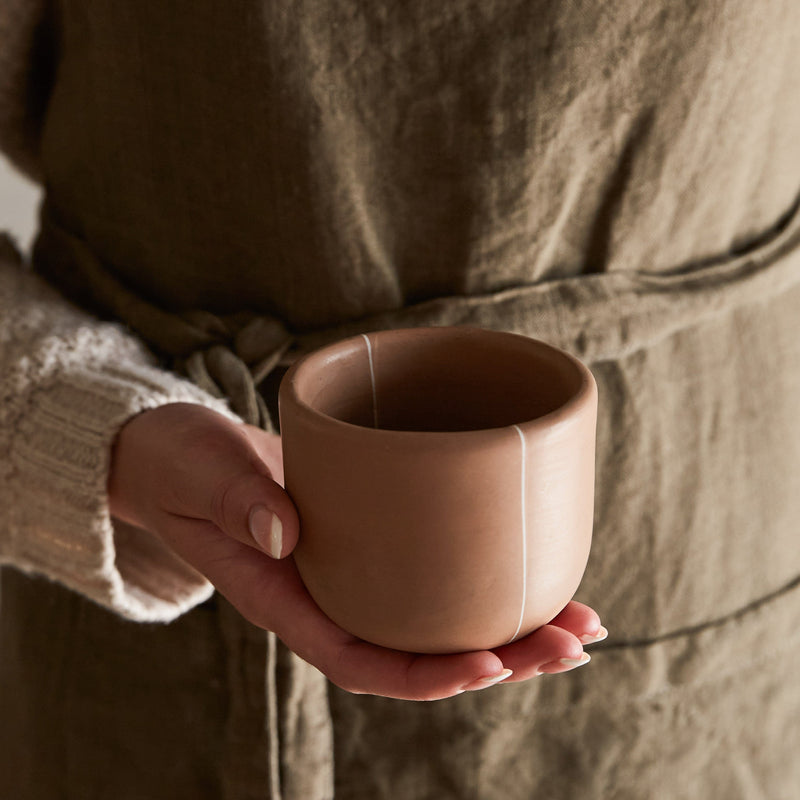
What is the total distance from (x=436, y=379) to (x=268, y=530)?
0.43ft

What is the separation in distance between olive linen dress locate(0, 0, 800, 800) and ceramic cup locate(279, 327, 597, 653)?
0.53 feet

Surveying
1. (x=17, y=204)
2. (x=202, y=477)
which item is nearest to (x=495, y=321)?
(x=202, y=477)

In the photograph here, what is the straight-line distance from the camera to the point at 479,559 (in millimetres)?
427

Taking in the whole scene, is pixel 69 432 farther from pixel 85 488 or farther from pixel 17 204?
pixel 17 204

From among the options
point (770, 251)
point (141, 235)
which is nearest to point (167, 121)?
point (141, 235)

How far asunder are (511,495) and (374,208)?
28 cm

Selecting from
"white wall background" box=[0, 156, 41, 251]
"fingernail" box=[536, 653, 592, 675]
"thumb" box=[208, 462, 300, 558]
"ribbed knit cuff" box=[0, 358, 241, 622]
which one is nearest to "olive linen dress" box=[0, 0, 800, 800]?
"ribbed knit cuff" box=[0, 358, 241, 622]

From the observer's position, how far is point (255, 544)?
0.47 metres

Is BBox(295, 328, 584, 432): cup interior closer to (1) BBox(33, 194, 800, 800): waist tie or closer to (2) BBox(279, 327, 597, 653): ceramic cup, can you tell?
(2) BBox(279, 327, 597, 653): ceramic cup

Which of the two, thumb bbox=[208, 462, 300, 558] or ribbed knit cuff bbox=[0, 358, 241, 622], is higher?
thumb bbox=[208, 462, 300, 558]

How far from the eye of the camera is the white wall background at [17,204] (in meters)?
1.50

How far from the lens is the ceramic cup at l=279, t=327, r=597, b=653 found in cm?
41

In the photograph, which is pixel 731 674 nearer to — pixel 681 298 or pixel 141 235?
pixel 681 298

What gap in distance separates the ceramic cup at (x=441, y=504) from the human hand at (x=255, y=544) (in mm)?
11
